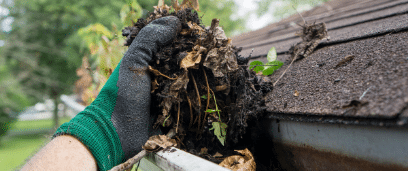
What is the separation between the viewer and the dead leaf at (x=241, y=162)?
0.86m

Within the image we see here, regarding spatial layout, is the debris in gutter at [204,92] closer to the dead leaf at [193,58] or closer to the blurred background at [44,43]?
the dead leaf at [193,58]

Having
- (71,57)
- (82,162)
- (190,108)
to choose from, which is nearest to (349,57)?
(190,108)

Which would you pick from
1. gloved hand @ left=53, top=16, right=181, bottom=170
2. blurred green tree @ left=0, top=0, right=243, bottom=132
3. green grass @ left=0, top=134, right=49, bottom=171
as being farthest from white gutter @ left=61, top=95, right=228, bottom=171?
blurred green tree @ left=0, top=0, right=243, bottom=132

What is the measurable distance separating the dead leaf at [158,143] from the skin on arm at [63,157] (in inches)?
8.0

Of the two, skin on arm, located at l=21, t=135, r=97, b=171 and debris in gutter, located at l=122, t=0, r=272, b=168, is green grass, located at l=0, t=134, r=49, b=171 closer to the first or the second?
skin on arm, located at l=21, t=135, r=97, b=171

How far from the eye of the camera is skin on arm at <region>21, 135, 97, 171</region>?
2.65 ft

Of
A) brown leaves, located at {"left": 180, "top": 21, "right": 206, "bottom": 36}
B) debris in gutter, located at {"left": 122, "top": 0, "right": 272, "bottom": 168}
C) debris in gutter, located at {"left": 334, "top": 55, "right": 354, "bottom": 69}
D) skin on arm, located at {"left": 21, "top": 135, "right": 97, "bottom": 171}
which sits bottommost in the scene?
skin on arm, located at {"left": 21, "top": 135, "right": 97, "bottom": 171}

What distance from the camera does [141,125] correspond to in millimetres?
964

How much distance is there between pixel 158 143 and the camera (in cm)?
91

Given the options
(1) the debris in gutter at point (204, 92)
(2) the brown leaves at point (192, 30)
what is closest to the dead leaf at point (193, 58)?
(1) the debris in gutter at point (204, 92)

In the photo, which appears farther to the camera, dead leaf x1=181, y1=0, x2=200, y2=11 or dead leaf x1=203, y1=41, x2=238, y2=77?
dead leaf x1=181, y1=0, x2=200, y2=11

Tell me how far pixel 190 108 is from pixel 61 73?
12976mm

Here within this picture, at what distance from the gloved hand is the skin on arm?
1.5 inches

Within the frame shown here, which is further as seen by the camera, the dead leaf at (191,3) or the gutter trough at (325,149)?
the dead leaf at (191,3)
